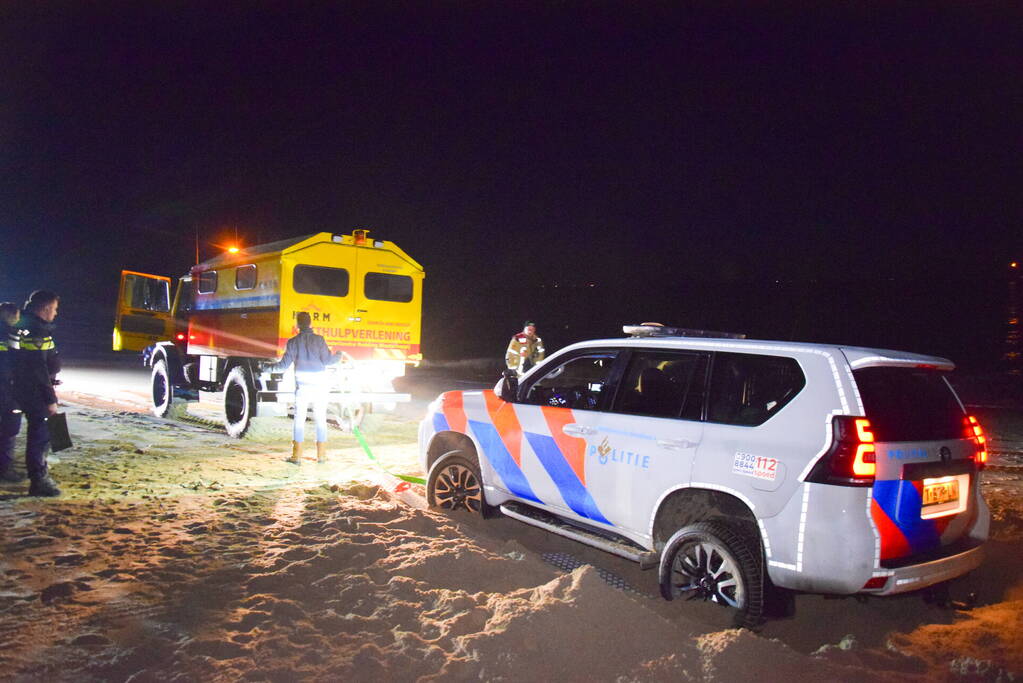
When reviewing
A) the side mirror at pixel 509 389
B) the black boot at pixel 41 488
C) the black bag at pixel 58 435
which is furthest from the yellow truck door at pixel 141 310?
the side mirror at pixel 509 389

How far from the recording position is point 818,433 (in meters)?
3.42

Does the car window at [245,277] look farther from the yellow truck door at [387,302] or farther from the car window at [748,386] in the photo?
the car window at [748,386]

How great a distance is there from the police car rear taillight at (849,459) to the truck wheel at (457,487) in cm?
270

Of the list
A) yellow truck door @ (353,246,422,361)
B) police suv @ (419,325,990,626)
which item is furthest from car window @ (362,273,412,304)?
police suv @ (419,325,990,626)

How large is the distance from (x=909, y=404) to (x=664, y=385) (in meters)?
1.29

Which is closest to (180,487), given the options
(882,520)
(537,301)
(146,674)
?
(146,674)

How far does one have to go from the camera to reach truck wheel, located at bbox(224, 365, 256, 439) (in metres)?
9.90

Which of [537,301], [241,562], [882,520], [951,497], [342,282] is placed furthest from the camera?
[537,301]

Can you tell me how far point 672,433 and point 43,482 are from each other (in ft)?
18.2

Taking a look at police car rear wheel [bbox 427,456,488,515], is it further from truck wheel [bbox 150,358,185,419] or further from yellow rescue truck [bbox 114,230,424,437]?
truck wheel [bbox 150,358,185,419]

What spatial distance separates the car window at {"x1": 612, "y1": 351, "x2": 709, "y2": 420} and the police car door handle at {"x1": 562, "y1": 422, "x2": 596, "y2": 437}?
212mm

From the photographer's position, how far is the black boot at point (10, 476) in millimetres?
6797

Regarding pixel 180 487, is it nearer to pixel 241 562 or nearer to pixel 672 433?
pixel 241 562

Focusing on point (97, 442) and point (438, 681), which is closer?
point (438, 681)
